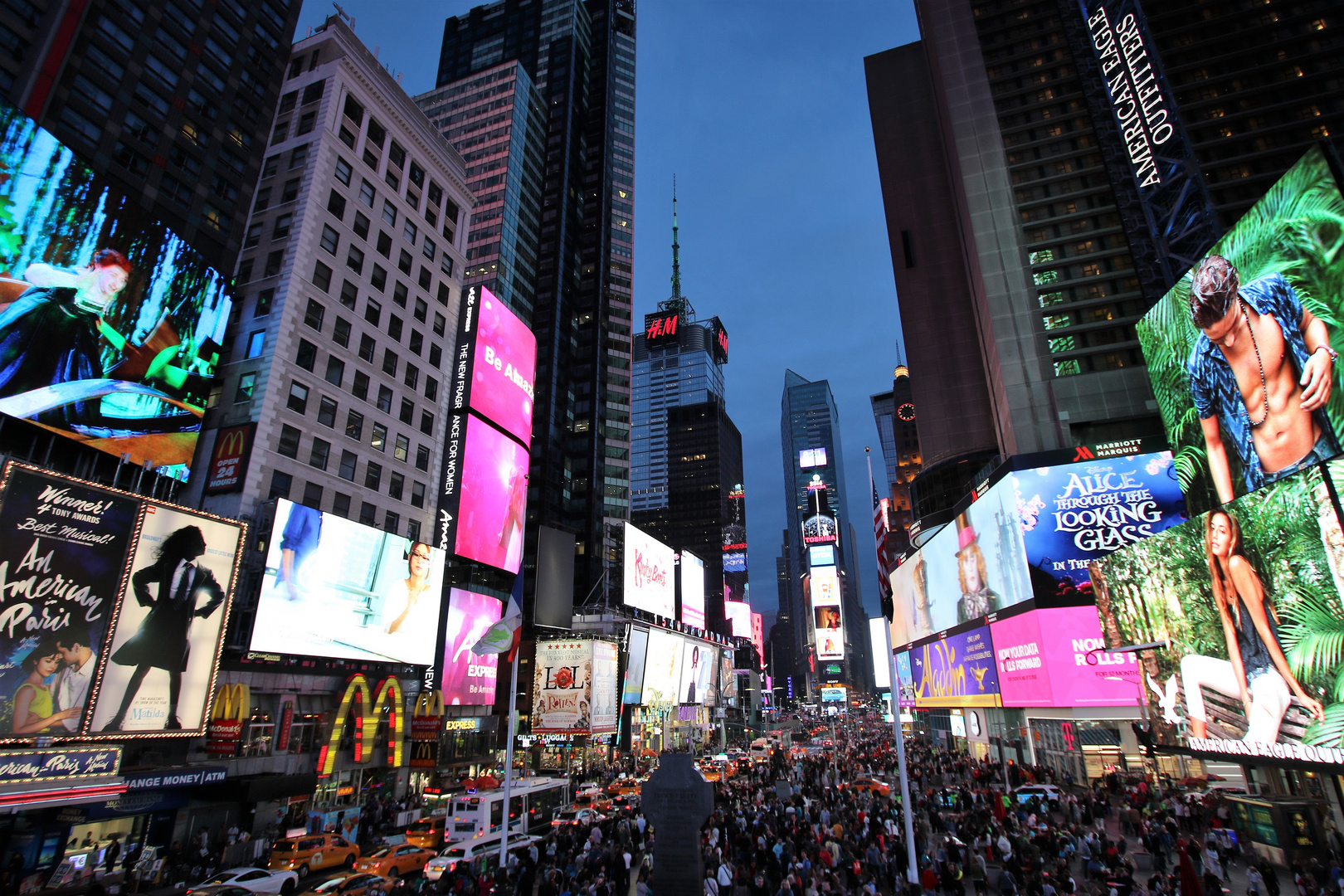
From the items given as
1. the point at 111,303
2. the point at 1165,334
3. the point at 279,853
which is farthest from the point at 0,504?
the point at 1165,334

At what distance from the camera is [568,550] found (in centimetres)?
6044

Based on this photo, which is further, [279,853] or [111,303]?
[111,303]

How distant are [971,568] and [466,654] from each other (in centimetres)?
4134

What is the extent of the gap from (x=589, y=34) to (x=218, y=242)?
98499 millimetres

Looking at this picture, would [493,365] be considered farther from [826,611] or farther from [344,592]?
[826,611]

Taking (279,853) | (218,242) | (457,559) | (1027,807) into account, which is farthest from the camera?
(457,559)

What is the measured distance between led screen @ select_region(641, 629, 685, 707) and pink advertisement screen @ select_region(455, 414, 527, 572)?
22.3m

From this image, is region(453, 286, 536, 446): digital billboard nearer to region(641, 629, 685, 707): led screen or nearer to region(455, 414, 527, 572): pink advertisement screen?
region(455, 414, 527, 572): pink advertisement screen

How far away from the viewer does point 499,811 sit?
1038 inches

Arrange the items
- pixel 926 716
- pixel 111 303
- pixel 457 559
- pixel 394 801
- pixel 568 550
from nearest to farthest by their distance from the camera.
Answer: pixel 111 303, pixel 394 801, pixel 457 559, pixel 568 550, pixel 926 716

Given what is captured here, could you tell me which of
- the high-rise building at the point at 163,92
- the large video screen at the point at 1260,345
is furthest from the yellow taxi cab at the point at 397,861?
the high-rise building at the point at 163,92

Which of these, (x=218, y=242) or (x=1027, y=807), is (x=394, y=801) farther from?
(x=218, y=242)

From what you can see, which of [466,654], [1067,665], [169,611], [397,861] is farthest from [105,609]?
[1067,665]

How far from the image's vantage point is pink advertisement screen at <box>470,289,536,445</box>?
49.8m
